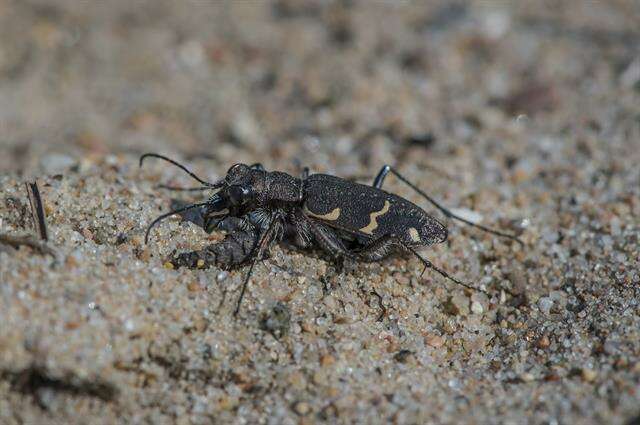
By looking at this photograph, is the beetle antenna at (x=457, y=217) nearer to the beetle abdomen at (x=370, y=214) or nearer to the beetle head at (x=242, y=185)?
the beetle abdomen at (x=370, y=214)

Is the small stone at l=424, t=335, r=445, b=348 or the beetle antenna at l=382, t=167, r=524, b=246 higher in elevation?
the beetle antenna at l=382, t=167, r=524, b=246

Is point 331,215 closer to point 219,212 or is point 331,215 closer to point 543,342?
point 219,212

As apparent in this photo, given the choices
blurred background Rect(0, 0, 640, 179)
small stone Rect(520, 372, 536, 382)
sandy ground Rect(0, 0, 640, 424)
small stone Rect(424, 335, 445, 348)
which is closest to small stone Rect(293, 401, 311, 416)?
sandy ground Rect(0, 0, 640, 424)

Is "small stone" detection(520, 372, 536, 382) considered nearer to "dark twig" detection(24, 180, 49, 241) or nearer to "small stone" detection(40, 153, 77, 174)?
"dark twig" detection(24, 180, 49, 241)

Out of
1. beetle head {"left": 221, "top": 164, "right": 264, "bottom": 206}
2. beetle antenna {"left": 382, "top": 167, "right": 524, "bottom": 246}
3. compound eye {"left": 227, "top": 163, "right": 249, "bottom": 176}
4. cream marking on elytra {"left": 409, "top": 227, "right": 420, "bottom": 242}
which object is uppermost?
beetle antenna {"left": 382, "top": 167, "right": 524, "bottom": 246}

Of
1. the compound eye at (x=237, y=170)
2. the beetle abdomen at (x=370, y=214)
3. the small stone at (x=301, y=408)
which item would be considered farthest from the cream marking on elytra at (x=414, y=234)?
the small stone at (x=301, y=408)

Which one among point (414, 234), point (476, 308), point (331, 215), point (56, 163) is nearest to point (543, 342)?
point (476, 308)
